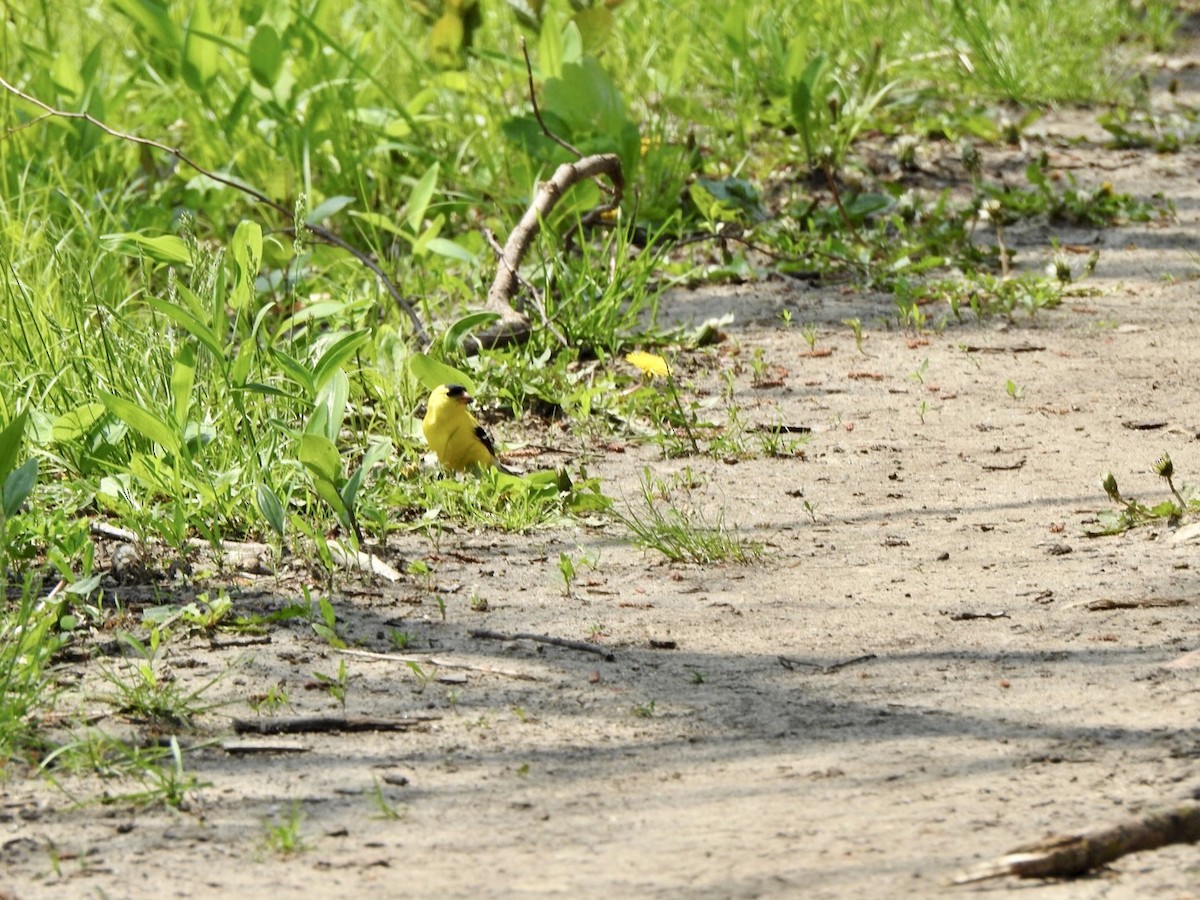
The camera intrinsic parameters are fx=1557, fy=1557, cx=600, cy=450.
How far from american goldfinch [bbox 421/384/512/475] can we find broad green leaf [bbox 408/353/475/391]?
14cm

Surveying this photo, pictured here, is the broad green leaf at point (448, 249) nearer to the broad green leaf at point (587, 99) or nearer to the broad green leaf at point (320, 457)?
the broad green leaf at point (587, 99)

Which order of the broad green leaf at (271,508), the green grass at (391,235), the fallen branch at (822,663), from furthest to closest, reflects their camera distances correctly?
the green grass at (391,235), the broad green leaf at (271,508), the fallen branch at (822,663)

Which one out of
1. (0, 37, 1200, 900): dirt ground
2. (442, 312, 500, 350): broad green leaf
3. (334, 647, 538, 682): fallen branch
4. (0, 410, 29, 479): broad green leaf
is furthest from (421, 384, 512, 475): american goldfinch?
(0, 410, 29, 479): broad green leaf

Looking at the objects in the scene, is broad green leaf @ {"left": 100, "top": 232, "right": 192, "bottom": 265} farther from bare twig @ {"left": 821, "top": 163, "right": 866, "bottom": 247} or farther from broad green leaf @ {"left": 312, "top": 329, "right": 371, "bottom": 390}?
bare twig @ {"left": 821, "top": 163, "right": 866, "bottom": 247}

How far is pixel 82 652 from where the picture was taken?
2787 millimetres

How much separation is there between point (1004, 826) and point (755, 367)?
2.59 m

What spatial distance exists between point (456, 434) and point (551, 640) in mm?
952

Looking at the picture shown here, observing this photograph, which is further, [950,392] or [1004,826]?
[950,392]

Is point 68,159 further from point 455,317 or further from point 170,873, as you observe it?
point 170,873

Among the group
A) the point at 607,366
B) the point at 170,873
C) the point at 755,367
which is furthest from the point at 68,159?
the point at 170,873

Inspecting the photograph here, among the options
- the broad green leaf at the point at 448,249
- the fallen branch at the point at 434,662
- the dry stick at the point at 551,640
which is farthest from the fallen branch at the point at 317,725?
the broad green leaf at the point at 448,249

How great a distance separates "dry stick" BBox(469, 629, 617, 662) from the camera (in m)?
2.82

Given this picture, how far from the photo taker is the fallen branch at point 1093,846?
1.94 m

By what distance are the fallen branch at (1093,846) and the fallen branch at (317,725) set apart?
98 cm
